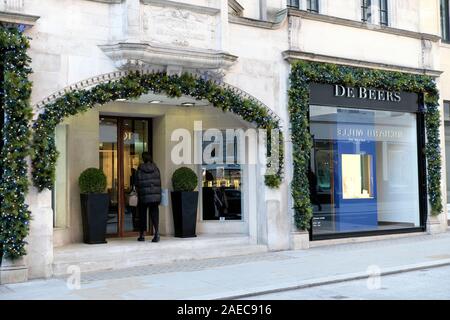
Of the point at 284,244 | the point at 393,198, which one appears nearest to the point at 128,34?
the point at 284,244

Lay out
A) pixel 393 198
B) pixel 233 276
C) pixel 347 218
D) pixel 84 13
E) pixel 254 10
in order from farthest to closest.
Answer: pixel 393 198
pixel 347 218
pixel 254 10
pixel 84 13
pixel 233 276

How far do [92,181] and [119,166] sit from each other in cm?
162

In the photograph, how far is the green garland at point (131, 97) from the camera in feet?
31.0

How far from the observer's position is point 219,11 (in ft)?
37.1

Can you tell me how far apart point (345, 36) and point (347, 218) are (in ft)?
14.8

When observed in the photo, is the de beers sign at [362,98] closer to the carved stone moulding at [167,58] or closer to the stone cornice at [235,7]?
the stone cornice at [235,7]

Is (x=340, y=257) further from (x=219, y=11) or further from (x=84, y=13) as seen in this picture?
(x=84, y=13)

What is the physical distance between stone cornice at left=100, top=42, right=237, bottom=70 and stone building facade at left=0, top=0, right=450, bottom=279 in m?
0.02

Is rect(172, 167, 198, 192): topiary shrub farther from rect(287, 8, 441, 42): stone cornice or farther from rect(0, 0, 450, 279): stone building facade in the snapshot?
rect(287, 8, 441, 42): stone cornice

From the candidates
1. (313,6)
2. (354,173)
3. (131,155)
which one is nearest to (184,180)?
(131,155)

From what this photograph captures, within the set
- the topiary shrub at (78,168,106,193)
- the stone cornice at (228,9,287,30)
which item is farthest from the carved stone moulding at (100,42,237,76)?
the topiary shrub at (78,168,106,193)

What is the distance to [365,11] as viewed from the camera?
49.1 ft

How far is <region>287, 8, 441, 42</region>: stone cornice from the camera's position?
1289 cm
